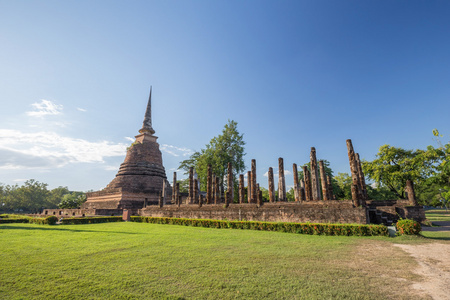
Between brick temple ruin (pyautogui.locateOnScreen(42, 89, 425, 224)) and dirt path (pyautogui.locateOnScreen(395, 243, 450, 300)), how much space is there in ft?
14.8

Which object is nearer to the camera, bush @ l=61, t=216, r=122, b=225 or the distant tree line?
bush @ l=61, t=216, r=122, b=225

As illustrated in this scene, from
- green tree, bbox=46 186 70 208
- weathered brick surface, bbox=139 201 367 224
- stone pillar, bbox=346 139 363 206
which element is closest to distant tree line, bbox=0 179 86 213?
green tree, bbox=46 186 70 208

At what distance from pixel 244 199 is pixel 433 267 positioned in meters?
17.9

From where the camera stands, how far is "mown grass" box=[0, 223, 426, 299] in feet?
12.4

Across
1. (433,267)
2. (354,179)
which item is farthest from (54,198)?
(433,267)

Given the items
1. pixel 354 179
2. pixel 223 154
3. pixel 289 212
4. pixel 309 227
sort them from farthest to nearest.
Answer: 1. pixel 223 154
2. pixel 289 212
3. pixel 354 179
4. pixel 309 227

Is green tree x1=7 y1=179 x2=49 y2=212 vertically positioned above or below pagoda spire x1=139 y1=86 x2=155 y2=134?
below

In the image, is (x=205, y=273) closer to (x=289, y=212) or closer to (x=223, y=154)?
(x=289, y=212)

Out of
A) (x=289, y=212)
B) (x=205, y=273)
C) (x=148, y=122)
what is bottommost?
(x=205, y=273)

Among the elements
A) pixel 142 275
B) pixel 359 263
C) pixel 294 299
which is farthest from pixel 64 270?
pixel 359 263

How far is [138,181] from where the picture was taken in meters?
34.8

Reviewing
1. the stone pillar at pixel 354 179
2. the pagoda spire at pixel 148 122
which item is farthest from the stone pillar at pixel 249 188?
the pagoda spire at pixel 148 122

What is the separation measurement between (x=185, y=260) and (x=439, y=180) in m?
7.15

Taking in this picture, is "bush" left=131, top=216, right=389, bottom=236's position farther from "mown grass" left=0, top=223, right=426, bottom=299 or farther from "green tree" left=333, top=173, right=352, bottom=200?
"green tree" left=333, top=173, right=352, bottom=200
